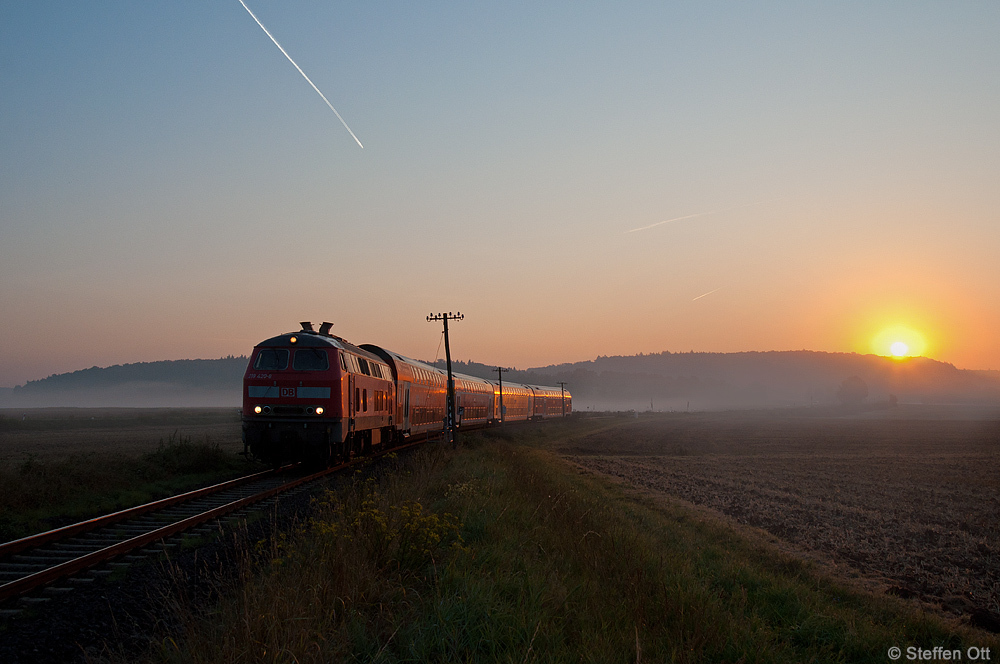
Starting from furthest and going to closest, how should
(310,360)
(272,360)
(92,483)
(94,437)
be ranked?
(94,437)
(272,360)
(310,360)
(92,483)

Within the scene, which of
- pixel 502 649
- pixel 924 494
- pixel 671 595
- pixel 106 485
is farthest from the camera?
pixel 924 494

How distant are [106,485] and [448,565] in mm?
11316

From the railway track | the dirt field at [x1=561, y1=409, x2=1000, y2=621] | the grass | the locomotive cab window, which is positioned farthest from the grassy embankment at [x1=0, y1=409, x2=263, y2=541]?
the dirt field at [x1=561, y1=409, x2=1000, y2=621]

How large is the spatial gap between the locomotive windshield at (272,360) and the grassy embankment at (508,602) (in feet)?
24.3

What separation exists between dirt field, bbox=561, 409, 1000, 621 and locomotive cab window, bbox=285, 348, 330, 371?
1240cm

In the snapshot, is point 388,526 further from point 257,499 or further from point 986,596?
point 986,596

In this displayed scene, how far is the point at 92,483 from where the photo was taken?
14.1 meters

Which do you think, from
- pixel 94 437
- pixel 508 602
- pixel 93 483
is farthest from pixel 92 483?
pixel 94 437

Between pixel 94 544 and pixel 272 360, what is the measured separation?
355 inches

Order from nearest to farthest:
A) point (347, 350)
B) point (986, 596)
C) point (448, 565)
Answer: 1. point (448, 565)
2. point (986, 596)
3. point (347, 350)

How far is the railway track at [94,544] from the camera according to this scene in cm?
672

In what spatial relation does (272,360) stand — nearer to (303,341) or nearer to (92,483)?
(303,341)

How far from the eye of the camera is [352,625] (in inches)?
201

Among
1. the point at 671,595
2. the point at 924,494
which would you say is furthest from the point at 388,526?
the point at 924,494
